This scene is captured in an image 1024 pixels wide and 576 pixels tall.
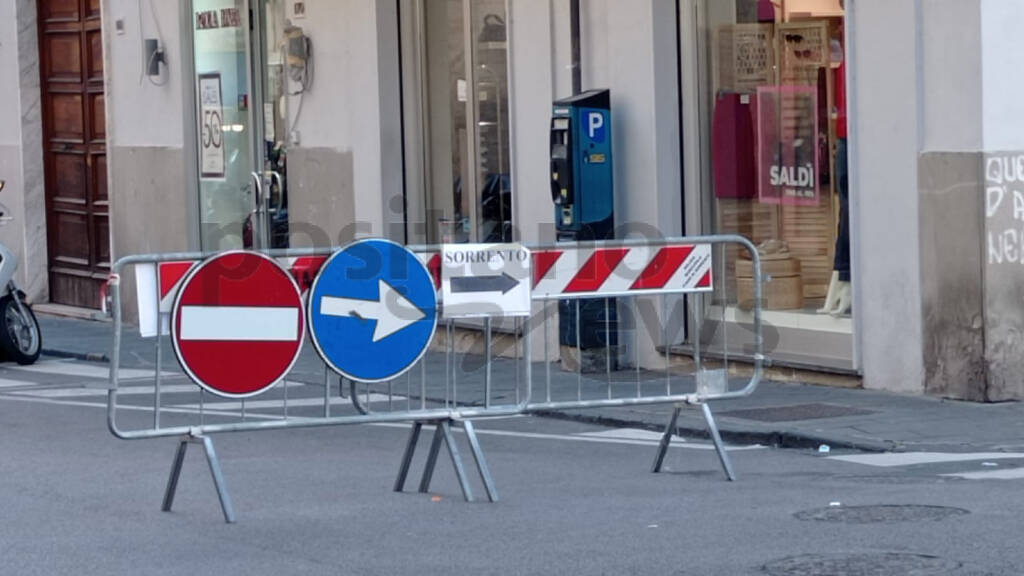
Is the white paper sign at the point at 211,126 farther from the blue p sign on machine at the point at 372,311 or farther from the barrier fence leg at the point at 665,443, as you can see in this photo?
the blue p sign on machine at the point at 372,311

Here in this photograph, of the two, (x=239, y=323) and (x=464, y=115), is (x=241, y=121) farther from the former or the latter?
(x=239, y=323)

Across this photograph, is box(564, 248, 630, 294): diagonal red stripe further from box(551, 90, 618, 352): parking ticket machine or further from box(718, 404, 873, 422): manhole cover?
box(551, 90, 618, 352): parking ticket machine

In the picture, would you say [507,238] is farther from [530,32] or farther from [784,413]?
[784,413]

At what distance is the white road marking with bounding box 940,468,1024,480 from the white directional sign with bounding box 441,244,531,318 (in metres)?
2.31

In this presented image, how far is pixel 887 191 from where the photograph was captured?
40.1ft

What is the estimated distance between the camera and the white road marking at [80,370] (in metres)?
15.3

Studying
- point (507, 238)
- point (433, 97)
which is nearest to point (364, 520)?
point (507, 238)

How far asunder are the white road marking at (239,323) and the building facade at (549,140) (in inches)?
164

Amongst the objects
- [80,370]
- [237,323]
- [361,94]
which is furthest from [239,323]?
[361,94]

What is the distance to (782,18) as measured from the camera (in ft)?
44.7

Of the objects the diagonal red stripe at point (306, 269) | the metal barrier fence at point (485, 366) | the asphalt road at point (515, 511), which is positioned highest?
the diagonal red stripe at point (306, 269)

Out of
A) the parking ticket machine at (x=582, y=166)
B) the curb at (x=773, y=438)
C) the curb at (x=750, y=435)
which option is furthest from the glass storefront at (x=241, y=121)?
the curb at (x=773, y=438)

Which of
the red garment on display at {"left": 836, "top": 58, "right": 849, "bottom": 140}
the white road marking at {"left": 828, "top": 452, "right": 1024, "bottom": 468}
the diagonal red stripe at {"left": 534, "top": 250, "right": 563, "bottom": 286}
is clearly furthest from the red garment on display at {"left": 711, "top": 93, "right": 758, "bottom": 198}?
the diagonal red stripe at {"left": 534, "top": 250, "right": 563, "bottom": 286}

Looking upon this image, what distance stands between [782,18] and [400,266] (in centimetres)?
596
